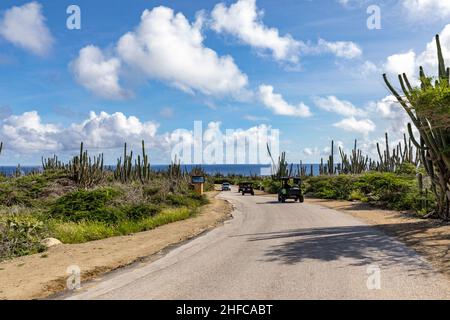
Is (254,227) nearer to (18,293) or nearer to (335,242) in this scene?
(335,242)

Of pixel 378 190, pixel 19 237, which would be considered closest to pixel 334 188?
pixel 378 190

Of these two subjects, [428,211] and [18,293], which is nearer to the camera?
[18,293]

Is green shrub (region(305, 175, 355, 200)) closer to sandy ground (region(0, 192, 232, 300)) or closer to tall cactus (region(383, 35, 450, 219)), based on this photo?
tall cactus (region(383, 35, 450, 219))

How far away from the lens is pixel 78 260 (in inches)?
442

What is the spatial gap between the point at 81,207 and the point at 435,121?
15759 millimetres

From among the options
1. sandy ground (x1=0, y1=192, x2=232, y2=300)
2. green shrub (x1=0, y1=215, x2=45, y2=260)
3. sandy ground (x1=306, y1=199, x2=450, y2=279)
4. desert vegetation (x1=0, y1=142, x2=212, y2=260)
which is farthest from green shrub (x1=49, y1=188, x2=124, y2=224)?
sandy ground (x1=306, y1=199, x2=450, y2=279)

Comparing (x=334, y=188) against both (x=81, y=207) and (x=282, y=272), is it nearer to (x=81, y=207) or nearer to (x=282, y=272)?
(x=81, y=207)

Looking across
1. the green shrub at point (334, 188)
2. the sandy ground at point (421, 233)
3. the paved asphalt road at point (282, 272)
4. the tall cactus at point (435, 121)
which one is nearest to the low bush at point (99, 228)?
the paved asphalt road at point (282, 272)

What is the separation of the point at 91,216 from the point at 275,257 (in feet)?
38.8

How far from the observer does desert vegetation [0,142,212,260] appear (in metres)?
14.2

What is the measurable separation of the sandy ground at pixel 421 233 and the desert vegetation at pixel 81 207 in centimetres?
987

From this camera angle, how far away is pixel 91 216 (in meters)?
19.6

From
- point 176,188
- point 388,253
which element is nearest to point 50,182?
point 176,188

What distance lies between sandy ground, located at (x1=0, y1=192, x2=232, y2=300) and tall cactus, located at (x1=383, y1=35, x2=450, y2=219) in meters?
8.95
